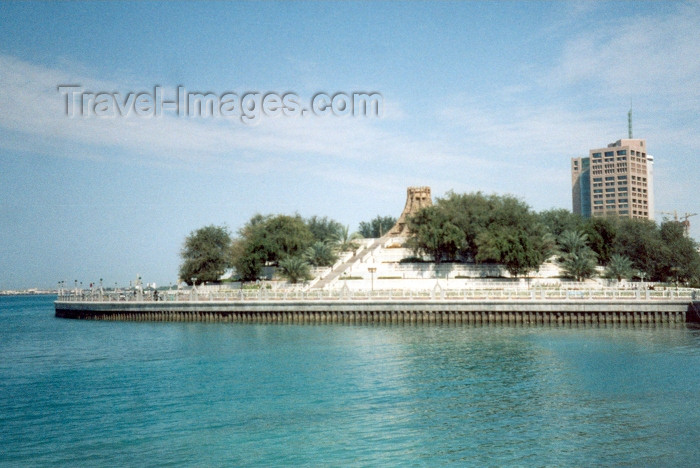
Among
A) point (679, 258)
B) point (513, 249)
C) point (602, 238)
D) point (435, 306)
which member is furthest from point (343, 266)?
point (679, 258)

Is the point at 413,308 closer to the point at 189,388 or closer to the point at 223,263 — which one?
the point at 189,388

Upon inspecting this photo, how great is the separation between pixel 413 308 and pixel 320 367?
2098 centimetres

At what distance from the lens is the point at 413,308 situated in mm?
50094

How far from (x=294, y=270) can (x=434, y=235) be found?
54.1 ft

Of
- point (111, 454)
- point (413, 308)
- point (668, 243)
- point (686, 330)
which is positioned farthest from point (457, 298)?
point (111, 454)

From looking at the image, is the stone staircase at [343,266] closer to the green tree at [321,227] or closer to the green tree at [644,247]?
the green tree at [321,227]

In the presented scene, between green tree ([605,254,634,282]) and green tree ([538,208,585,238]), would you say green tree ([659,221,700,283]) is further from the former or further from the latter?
green tree ([538,208,585,238])

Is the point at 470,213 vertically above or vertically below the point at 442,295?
above

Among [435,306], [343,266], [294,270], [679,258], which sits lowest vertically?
[435,306]

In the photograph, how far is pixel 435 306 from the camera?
49812 mm

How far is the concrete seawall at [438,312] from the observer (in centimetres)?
4684

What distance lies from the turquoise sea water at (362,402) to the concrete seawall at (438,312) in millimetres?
6170

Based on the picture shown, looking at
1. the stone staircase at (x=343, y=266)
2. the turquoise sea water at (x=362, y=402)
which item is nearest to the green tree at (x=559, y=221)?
the stone staircase at (x=343, y=266)

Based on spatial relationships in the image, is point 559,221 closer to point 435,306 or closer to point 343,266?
point 343,266
